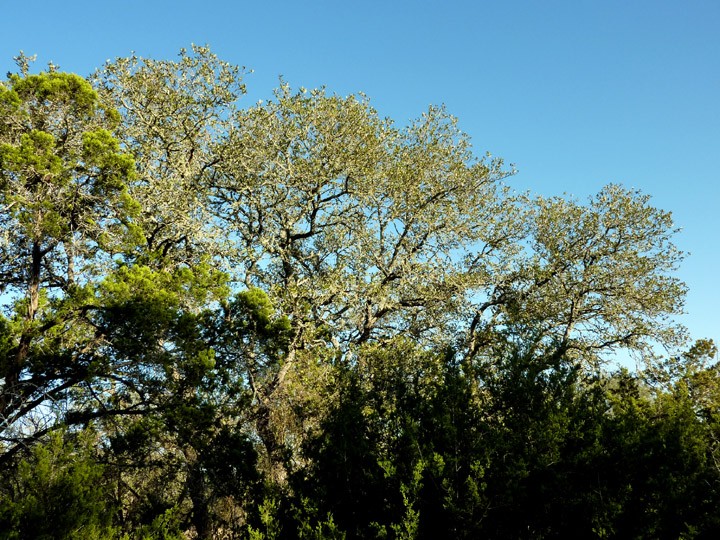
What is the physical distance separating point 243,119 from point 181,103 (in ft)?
7.02

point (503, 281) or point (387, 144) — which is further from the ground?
point (387, 144)

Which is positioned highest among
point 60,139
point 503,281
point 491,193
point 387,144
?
point 387,144

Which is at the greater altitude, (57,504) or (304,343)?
(304,343)

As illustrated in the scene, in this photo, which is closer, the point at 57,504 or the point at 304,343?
the point at 57,504

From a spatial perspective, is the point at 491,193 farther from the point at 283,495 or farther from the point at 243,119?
the point at 283,495

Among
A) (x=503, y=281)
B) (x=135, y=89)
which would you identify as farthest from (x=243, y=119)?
(x=503, y=281)

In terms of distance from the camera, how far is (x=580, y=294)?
67.9 ft

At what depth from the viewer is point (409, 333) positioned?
2003cm

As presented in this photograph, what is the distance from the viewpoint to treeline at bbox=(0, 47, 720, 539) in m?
9.78

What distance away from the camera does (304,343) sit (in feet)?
55.2

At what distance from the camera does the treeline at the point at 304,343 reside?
385 inches

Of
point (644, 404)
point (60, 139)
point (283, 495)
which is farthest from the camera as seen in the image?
point (644, 404)

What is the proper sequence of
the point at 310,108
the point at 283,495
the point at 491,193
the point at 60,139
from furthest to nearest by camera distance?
the point at 491,193
the point at 310,108
the point at 60,139
the point at 283,495

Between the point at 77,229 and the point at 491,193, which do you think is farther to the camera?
the point at 491,193
